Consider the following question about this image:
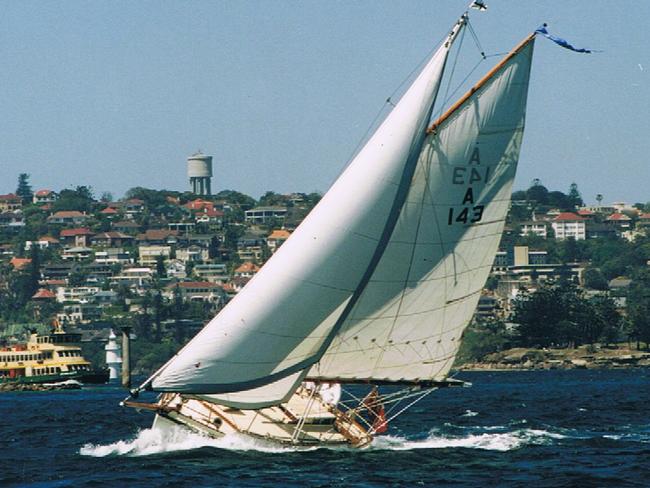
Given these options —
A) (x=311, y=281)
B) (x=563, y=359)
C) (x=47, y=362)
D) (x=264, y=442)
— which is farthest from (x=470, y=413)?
(x=563, y=359)

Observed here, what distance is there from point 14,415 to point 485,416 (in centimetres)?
2626

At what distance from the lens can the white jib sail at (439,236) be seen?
4241cm

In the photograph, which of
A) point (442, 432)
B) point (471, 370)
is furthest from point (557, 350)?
point (442, 432)

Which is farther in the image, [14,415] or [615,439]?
[14,415]

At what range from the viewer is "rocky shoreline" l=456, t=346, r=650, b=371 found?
176m

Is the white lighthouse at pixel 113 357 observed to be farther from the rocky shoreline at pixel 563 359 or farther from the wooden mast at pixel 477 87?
the wooden mast at pixel 477 87

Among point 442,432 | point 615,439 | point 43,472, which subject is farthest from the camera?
point 442,432

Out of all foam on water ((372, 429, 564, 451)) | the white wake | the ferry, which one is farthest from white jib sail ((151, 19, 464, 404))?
→ the ferry

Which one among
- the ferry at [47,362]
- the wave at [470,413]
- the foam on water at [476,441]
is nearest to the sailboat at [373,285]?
the foam on water at [476,441]

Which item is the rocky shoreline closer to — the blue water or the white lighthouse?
the white lighthouse

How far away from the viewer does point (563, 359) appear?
182 m

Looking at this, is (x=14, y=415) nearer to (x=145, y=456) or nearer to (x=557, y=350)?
(x=145, y=456)

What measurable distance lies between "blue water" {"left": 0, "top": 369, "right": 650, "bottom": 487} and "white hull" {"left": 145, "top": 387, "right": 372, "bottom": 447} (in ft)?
1.14

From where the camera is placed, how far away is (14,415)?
79875mm
